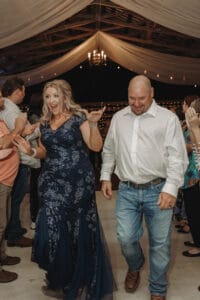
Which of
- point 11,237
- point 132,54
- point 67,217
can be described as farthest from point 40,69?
point 67,217

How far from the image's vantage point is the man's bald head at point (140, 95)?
2793 millimetres

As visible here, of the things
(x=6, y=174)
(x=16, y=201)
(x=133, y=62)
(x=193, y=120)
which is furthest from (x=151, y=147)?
(x=133, y=62)

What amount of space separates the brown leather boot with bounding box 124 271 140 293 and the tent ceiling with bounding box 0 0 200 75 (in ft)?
16.0

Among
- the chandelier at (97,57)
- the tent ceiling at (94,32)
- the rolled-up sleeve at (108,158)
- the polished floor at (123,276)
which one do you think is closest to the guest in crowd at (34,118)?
the polished floor at (123,276)

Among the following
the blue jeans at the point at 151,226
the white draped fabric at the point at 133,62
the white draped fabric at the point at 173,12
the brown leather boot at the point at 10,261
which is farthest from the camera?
the white draped fabric at the point at 133,62

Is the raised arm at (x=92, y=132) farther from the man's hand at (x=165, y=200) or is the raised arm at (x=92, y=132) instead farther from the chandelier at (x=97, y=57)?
the chandelier at (x=97, y=57)

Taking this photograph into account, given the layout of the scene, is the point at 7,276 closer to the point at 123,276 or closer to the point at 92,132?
the point at 123,276

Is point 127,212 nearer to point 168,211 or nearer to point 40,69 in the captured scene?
point 168,211

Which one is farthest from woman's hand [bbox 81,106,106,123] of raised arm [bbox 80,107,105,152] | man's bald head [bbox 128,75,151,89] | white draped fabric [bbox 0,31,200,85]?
white draped fabric [bbox 0,31,200,85]

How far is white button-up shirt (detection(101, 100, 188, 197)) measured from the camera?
2750 mm

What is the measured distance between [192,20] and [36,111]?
1.85m

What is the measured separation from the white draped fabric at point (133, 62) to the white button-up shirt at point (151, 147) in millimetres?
4905

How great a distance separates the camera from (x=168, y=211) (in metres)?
2.82

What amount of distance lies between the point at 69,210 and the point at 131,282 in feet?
2.49
